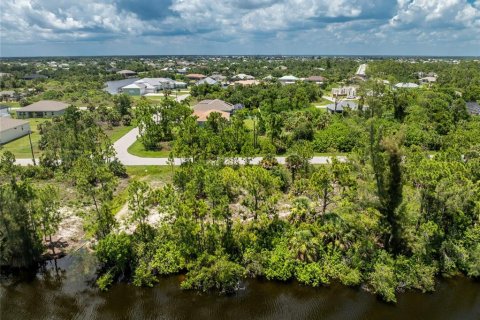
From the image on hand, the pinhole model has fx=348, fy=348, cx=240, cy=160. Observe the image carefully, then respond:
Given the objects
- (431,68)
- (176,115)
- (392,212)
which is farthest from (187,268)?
(431,68)

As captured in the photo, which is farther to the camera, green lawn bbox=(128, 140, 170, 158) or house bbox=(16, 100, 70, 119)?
house bbox=(16, 100, 70, 119)

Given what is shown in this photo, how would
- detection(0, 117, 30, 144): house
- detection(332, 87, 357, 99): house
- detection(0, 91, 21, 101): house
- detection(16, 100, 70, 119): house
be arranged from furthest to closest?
1. detection(0, 91, 21, 101): house
2. detection(332, 87, 357, 99): house
3. detection(16, 100, 70, 119): house
4. detection(0, 117, 30, 144): house

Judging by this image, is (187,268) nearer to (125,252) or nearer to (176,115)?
(125,252)

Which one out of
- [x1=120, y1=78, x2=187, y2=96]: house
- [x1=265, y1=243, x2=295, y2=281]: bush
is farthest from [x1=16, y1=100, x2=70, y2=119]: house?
[x1=265, y1=243, x2=295, y2=281]: bush

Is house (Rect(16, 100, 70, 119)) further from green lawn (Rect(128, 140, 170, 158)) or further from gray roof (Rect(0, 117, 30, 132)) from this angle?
green lawn (Rect(128, 140, 170, 158))

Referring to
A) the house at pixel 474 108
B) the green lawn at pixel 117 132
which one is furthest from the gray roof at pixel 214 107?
the house at pixel 474 108

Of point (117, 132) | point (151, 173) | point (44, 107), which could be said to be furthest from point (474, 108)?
point (44, 107)

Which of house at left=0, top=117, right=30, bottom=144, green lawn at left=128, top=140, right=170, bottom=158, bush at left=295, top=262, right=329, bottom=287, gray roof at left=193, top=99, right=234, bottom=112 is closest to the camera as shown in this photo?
bush at left=295, top=262, right=329, bottom=287
